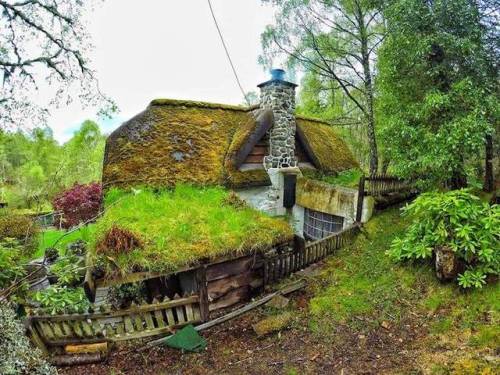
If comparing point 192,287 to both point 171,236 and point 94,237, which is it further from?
point 94,237

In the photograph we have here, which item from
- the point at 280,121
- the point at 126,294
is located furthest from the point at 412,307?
the point at 126,294

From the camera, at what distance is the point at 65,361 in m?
5.43

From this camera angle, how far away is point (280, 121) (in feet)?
32.0

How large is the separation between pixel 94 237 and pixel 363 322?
5.48 meters

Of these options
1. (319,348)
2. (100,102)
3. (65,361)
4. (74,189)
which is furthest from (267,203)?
(74,189)

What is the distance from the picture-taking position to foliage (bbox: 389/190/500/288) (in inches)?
222

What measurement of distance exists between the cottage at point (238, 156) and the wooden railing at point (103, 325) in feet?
12.0

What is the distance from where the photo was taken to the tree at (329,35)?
37.5ft

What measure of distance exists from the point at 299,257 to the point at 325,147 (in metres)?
6.91

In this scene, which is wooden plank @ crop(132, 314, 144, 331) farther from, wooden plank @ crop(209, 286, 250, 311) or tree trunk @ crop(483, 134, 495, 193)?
tree trunk @ crop(483, 134, 495, 193)

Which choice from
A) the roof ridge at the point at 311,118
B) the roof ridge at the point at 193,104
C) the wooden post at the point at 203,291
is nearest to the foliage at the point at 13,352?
the wooden post at the point at 203,291

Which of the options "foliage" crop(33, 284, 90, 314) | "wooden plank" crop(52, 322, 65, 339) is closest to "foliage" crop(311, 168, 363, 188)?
"foliage" crop(33, 284, 90, 314)

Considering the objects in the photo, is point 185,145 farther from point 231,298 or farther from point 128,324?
point 128,324

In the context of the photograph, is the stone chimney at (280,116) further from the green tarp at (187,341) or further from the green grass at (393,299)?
the green tarp at (187,341)
